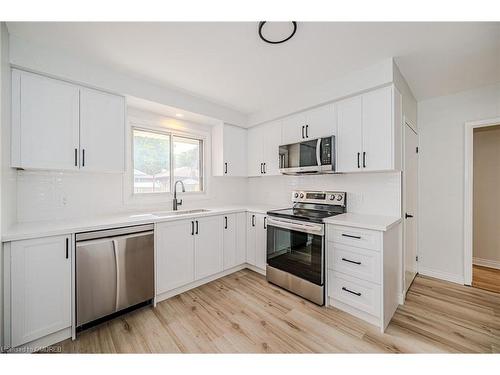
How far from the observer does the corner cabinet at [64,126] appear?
1736 mm

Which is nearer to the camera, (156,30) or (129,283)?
(156,30)

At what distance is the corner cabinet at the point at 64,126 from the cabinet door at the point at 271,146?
6.37 ft

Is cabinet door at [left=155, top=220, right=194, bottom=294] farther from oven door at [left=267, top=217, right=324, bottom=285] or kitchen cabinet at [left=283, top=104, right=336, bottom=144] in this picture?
kitchen cabinet at [left=283, top=104, right=336, bottom=144]

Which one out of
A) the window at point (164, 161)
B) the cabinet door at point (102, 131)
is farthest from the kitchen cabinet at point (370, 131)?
the cabinet door at point (102, 131)

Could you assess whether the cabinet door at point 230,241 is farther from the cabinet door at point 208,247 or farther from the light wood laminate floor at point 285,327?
the light wood laminate floor at point 285,327

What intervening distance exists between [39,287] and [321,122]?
10.2ft

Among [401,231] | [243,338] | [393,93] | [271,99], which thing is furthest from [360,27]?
[243,338]

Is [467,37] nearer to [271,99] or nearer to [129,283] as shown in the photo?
[271,99]

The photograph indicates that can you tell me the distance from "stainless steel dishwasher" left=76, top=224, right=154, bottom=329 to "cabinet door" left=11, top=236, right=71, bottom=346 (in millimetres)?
87

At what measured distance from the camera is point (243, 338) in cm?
176

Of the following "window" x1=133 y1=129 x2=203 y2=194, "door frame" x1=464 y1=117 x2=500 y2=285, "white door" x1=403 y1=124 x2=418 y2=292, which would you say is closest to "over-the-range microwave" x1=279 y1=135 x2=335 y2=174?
"white door" x1=403 y1=124 x2=418 y2=292

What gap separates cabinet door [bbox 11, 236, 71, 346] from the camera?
1.52 meters
